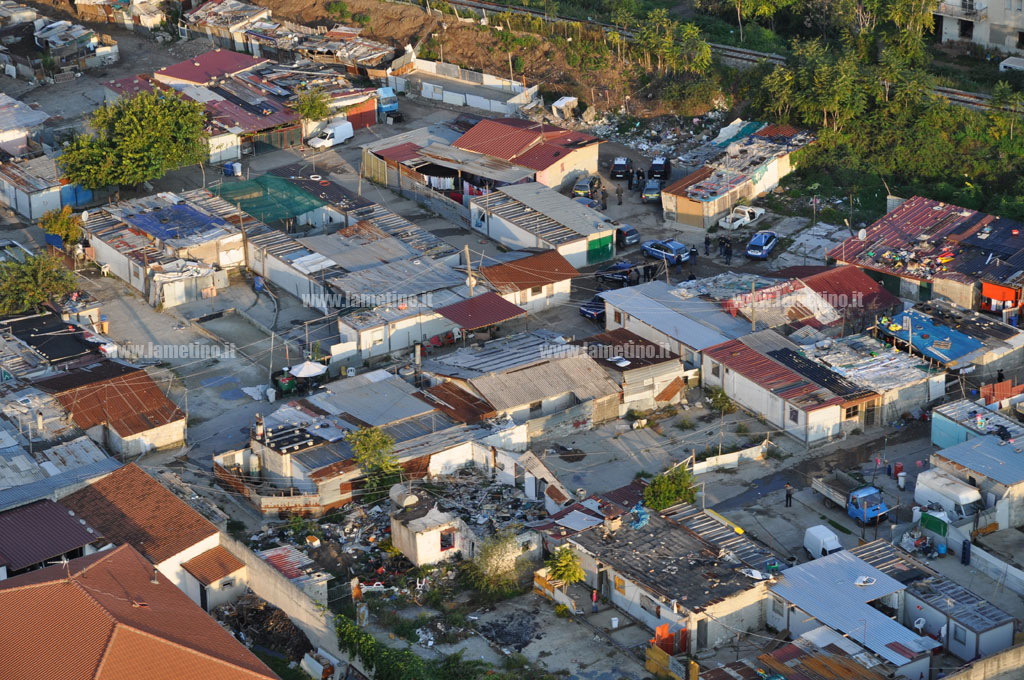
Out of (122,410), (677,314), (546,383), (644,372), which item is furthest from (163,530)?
(677,314)

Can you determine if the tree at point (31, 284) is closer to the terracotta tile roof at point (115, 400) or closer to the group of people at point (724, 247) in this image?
the terracotta tile roof at point (115, 400)

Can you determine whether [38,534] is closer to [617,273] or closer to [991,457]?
[617,273]

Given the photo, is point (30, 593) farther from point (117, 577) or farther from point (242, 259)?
point (242, 259)

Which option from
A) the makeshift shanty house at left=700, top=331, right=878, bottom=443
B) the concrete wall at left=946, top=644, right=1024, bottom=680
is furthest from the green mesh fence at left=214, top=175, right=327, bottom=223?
the concrete wall at left=946, top=644, right=1024, bottom=680

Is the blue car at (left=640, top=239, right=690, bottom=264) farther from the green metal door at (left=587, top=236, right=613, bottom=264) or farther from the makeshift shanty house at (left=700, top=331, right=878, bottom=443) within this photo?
the makeshift shanty house at (left=700, top=331, right=878, bottom=443)

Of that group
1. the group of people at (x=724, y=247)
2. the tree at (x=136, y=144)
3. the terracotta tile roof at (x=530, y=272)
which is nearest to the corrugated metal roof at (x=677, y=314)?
the terracotta tile roof at (x=530, y=272)

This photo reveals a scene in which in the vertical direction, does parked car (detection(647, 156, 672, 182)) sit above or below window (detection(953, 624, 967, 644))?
above

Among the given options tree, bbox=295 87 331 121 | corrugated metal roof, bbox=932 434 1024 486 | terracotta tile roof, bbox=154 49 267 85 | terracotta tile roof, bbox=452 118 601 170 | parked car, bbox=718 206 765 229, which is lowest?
corrugated metal roof, bbox=932 434 1024 486
